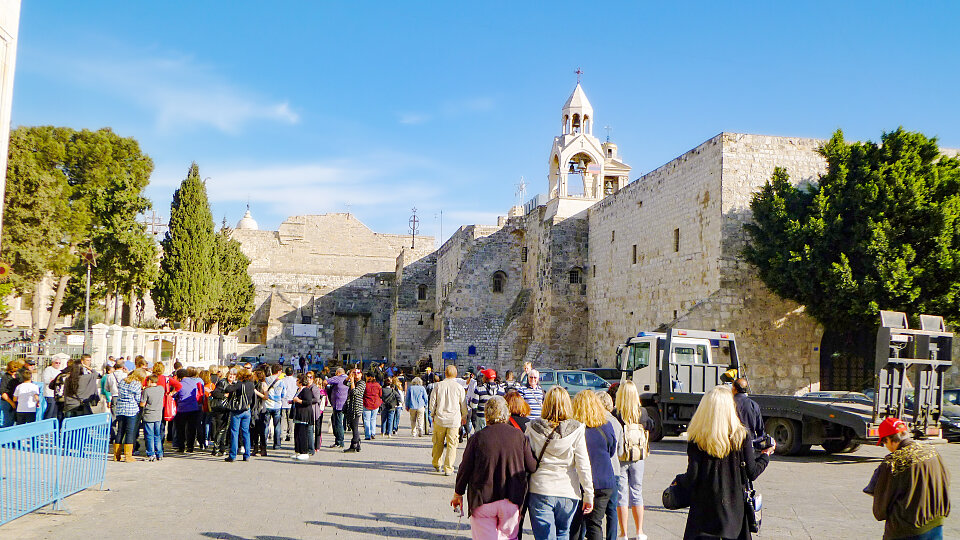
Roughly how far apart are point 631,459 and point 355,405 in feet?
25.1

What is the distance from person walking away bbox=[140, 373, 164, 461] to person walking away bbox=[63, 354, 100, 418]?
0.84 metres

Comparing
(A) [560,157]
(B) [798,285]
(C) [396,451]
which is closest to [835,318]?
(B) [798,285]

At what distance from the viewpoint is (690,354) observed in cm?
1639

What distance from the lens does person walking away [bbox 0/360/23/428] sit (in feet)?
36.3

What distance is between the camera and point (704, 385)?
15438mm

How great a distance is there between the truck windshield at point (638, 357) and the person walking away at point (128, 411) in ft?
33.0

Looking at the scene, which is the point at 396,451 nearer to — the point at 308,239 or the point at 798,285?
the point at 798,285

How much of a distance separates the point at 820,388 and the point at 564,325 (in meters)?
11.8

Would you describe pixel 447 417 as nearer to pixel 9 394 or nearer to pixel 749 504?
pixel 9 394

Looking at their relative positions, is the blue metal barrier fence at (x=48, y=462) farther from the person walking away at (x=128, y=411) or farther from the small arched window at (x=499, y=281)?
the small arched window at (x=499, y=281)

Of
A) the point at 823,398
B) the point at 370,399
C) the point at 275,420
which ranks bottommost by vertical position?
the point at 275,420

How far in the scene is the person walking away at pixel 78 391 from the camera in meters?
11.4

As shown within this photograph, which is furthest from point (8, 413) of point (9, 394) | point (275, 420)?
point (275, 420)

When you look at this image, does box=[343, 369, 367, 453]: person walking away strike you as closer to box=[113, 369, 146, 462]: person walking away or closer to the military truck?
box=[113, 369, 146, 462]: person walking away
